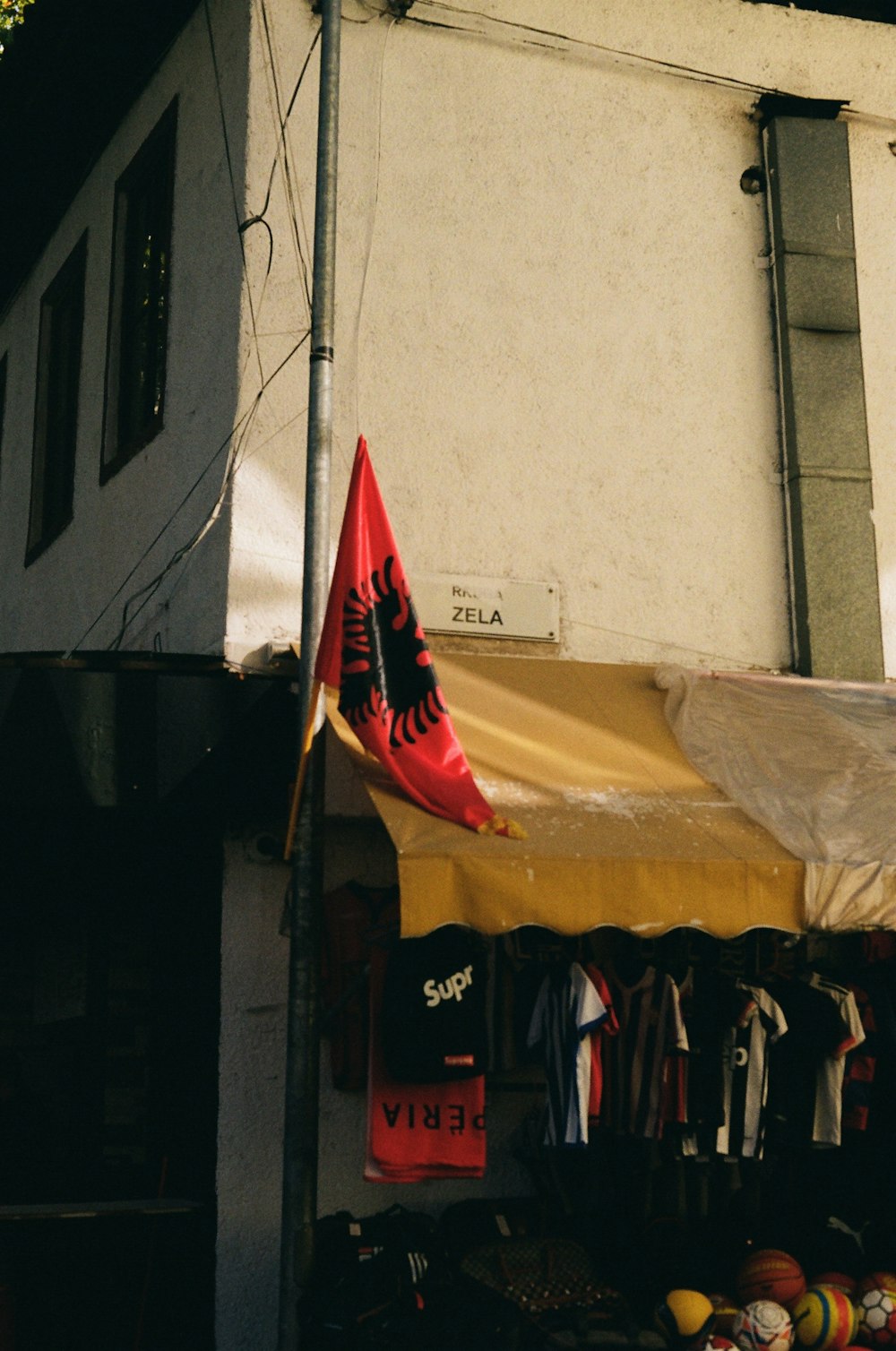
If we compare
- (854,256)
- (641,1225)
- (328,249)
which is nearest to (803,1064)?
(641,1225)

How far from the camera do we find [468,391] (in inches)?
332

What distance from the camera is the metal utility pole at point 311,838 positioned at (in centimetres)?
632

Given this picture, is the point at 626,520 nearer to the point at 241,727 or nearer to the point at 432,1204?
the point at 241,727

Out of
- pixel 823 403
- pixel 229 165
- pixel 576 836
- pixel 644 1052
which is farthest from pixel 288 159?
pixel 644 1052

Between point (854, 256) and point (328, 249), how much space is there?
372 cm

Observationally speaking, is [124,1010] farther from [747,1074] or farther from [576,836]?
[747,1074]

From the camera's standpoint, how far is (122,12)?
389 inches

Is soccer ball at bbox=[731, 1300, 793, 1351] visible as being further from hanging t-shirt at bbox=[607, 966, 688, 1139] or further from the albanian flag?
the albanian flag

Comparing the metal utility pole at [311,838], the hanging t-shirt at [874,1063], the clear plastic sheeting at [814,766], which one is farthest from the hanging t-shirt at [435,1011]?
the hanging t-shirt at [874,1063]

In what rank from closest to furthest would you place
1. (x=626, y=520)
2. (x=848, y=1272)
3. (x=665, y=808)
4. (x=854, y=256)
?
(x=665, y=808) < (x=848, y=1272) < (x=626, y=520) < (x=854, y=256)

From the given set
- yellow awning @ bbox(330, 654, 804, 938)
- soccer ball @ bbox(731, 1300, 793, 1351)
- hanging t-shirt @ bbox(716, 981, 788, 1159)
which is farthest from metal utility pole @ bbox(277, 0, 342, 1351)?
soccer ball @ bbox(731, 1300, 793, 1351)

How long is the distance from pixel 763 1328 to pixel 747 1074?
1.07 metres

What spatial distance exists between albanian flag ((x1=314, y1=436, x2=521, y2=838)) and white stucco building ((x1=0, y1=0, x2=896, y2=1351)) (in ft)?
2.36

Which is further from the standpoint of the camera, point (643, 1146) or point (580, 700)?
point (580, 700)
